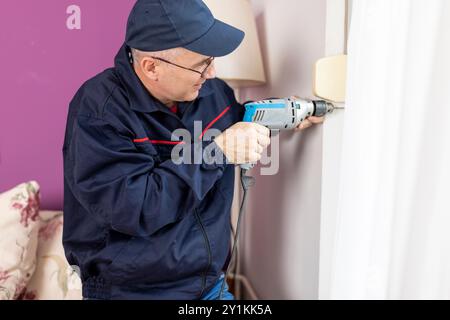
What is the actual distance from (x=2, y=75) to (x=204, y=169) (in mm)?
922

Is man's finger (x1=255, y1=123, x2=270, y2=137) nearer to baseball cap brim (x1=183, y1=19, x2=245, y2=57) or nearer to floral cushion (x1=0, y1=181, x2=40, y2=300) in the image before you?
baseball cap brim (x1=183, y1=19, x2=245, y2=57)

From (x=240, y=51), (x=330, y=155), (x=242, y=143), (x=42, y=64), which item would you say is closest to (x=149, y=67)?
(x=242, y=143)

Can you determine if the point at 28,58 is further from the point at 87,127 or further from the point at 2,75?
the point at 87,127

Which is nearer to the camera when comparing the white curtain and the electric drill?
the white curtain

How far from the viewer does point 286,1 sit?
1.14 metres

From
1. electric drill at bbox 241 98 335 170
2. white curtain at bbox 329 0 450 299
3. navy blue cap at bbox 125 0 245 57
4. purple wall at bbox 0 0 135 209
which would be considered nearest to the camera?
white curtain at bbox 329 0 450 299

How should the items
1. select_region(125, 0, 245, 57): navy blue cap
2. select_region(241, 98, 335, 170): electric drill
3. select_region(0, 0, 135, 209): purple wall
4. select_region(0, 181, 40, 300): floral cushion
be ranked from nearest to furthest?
select_region(125, 0, 245, 57): navy blue cap, select_region(241, 98, 335, 170): electric drill, select_region(0, 181, 40, 300): floral cushion, select_region(0, 0, 135, 209): purple wall

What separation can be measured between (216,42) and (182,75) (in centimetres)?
11

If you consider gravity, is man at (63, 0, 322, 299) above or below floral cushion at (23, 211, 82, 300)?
above

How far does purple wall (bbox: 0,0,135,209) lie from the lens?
1.26 meters

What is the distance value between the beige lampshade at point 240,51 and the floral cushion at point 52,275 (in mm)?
814

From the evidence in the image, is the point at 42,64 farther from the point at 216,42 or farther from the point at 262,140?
the point at 262,140

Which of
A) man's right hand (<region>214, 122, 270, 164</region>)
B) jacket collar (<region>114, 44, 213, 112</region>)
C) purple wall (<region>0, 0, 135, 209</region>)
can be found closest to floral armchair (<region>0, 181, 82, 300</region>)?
purple wall (<region>0, 0, 135, 209</region>)
